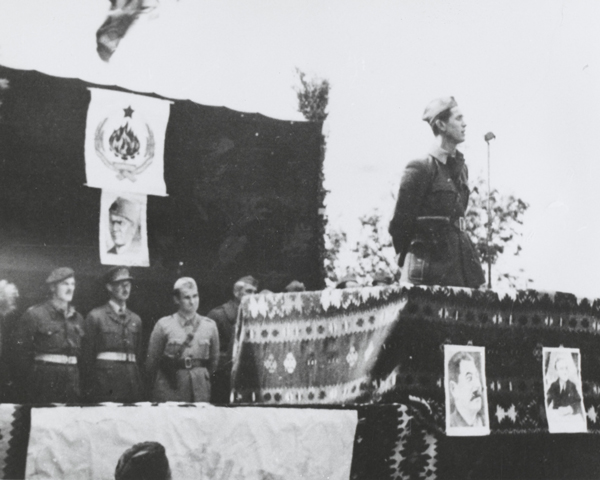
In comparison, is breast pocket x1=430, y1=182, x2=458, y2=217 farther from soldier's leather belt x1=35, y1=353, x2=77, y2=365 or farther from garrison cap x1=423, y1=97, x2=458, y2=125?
soldier's leather belt x1=35, y1=353, x2=77, y2=365

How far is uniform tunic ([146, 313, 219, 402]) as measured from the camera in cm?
654

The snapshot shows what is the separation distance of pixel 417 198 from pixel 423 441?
1238 mm

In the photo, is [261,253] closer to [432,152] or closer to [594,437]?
[432,152]

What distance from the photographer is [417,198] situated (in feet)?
13.8

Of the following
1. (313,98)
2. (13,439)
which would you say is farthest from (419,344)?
(313,98)

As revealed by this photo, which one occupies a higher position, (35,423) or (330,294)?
(330,294)

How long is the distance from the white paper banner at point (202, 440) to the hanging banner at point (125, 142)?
376cm

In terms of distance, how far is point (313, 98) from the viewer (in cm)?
1152

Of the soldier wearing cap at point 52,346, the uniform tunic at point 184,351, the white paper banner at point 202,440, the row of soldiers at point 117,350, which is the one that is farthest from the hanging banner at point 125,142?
the white paper banner at point 202,440

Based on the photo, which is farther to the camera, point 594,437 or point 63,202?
point 63,202

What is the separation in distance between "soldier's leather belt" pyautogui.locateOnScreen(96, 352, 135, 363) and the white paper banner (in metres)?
3.45

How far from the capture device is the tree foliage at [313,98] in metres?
11.3

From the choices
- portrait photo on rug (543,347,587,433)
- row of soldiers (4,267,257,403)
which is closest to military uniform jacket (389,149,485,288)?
portrait photo on rug (543,347,587,433)

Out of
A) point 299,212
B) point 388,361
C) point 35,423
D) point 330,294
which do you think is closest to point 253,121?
point 299,212
